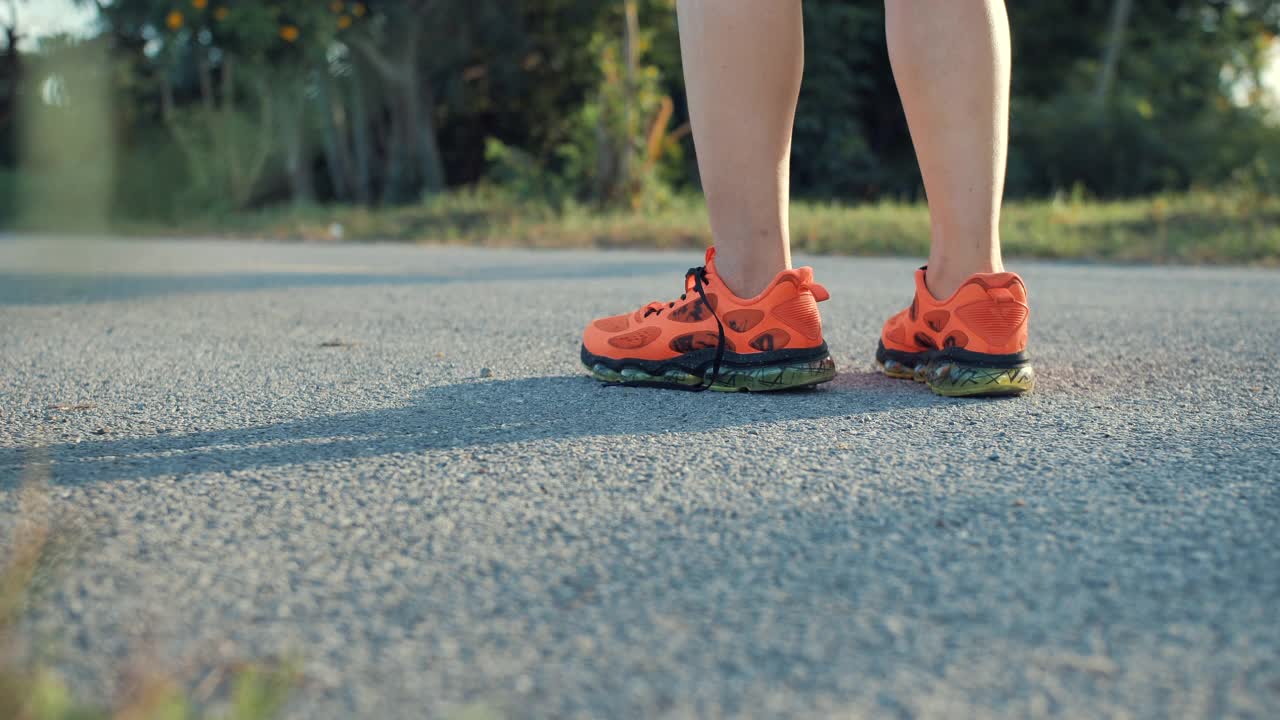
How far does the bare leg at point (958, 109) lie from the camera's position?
1.90 m

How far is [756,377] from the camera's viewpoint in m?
1.95

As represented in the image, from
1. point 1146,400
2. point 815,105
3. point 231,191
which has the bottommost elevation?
point 1146,400

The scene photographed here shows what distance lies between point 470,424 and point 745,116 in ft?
2.50

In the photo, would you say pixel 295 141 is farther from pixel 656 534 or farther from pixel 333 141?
pixel 656 534

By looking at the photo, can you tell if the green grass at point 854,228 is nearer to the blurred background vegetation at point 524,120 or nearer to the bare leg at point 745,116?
the blurred background vegetation at point 524,120

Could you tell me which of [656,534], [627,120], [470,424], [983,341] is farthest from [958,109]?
[627,120]

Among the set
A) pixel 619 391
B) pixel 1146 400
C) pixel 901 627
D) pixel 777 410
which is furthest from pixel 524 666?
pixel 1146 400

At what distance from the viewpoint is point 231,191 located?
14398 mm

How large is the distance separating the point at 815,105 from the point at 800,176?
1.07 meters

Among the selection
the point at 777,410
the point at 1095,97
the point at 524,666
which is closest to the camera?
the point at 524,666

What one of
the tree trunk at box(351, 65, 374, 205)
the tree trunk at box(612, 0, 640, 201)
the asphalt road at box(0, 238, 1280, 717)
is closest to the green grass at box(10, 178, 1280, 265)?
the tree trunk at box(612, 0, 640, 201)

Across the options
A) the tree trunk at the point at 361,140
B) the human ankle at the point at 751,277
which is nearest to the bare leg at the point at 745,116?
the human ankle at the point at 751,277

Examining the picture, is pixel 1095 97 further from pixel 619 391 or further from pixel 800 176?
→ pixel 619 391

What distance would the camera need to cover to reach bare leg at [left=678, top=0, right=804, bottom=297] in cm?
196
